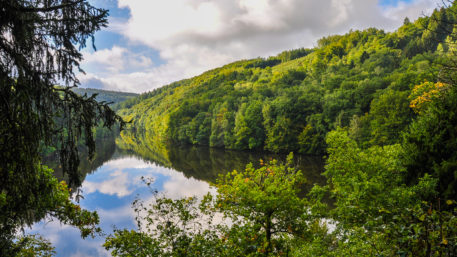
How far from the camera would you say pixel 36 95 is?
15.0 feet

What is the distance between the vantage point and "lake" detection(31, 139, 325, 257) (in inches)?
793

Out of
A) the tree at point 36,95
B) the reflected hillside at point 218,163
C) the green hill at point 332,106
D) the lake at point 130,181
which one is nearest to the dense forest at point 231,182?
the tree at point 36,95

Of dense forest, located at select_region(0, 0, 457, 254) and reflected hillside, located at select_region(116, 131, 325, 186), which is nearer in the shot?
dense forest, located at select_region(0, 0, 457, 254)

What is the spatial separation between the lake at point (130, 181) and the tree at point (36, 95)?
7915mm

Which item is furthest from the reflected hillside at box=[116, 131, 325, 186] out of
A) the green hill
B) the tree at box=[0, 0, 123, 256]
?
the tree at box=[0, 0, 123, 256]

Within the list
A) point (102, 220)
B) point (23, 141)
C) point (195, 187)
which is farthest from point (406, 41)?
point (23, 141)

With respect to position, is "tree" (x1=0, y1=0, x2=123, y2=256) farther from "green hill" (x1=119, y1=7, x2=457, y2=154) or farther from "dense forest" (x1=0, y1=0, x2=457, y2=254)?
"green hill" (x1=119, y1=7, x2=457, y2=154)

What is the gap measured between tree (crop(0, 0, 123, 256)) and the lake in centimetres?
791

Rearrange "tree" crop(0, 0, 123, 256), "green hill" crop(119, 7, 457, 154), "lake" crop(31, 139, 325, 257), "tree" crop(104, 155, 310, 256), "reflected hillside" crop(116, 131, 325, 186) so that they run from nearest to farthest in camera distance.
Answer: "tree" crop(0, 0, 123, 256)
"tree" crop(104, 155, 310, 256)
"lake" crop(31, 139, 325, 257)
"green hill" crop(119, 7, 457, 154)
"reflected hillside" crop(116, 131, 325, 186)

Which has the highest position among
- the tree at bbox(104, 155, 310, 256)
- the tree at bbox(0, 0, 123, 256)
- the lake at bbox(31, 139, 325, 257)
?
the tree at bbox(0, 0, 123, 256)

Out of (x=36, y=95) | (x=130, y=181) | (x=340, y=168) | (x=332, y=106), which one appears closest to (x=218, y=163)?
(x=130, y=181)

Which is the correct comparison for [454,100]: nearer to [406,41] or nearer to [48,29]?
[48,29]

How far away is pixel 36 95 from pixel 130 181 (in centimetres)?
3645

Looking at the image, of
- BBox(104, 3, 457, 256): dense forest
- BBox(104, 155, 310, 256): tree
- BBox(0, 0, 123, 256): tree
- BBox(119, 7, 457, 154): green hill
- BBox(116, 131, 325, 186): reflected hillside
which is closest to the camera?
BBox(0, 0, 123, 256): tree
